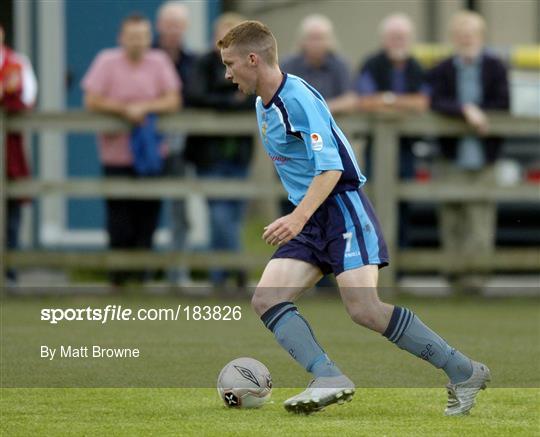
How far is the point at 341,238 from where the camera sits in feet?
21.9

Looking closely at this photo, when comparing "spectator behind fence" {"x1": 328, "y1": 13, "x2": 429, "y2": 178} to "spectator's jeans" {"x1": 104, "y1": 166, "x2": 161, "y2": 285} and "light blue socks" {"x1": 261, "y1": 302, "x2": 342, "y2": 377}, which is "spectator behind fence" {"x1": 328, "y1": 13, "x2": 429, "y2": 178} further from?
"light blue socks" {"x1": 261, "y1": 302, "x2": 342, "y2": 377}

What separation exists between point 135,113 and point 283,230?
611cm

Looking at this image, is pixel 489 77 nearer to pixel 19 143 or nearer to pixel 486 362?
pixel 19 143

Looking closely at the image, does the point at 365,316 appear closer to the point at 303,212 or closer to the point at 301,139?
the point at 303,212

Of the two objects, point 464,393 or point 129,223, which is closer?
point 464,393

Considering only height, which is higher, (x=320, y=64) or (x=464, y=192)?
(x=320, y=64)

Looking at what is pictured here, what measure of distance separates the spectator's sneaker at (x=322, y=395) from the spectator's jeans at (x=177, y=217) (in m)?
6.33

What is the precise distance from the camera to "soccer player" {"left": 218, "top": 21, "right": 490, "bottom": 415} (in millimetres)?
6512

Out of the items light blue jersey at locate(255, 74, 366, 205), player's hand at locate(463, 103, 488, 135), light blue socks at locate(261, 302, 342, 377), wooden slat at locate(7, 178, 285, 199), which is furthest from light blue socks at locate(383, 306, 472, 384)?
player's hand at locate(463, 103, 488, 135)

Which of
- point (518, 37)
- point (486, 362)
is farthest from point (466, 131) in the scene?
point (518, 37)

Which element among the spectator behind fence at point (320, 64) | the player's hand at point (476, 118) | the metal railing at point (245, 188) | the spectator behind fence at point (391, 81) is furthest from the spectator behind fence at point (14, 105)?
the player's hand at point (476, 118)

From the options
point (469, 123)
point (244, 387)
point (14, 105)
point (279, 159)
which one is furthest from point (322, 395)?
point (14, 105)

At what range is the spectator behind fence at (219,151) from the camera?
40.9 feet

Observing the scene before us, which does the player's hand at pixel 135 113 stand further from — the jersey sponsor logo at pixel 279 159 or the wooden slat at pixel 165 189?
the jersey sponsor logo at pixel 279 159
